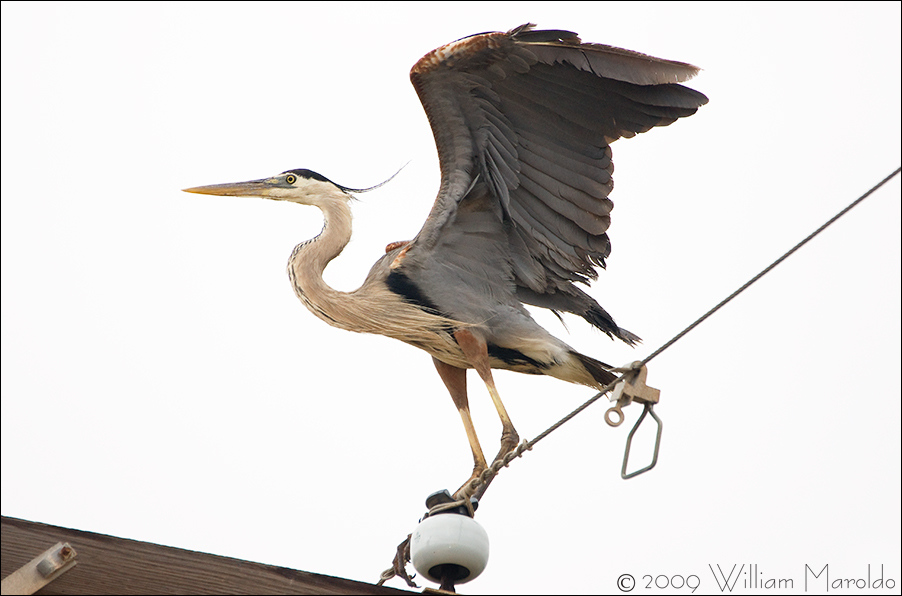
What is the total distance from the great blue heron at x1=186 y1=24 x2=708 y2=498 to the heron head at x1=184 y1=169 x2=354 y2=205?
31cm

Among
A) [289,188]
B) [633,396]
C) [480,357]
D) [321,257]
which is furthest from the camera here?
[289,188]

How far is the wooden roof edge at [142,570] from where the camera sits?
245 centimetres

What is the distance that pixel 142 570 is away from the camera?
253 cm

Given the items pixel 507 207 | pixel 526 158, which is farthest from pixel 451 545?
pixel 526 158

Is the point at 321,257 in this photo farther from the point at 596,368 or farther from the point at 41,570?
the point at 41,570

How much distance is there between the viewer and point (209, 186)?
5406 mm

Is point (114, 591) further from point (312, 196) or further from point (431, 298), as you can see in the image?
point (312, 196)

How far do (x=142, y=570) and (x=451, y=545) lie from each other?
1.01 metres

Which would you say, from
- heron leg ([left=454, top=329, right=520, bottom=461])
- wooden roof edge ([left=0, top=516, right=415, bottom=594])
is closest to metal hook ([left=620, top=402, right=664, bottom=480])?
wooden roof edge ([left=0, top=516, right=415, bottom=594])

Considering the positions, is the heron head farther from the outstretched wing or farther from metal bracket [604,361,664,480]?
metal bracket [604,361,664,480]

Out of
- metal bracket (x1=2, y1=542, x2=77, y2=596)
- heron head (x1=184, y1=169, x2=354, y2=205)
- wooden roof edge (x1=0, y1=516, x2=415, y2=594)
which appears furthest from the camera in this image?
heron head (x1=184, y1=169, x2=354, y2=205)

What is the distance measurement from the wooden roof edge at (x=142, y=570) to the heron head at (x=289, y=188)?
288cm

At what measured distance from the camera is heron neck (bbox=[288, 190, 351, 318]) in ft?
15.8

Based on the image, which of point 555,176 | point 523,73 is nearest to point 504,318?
point 555,176
